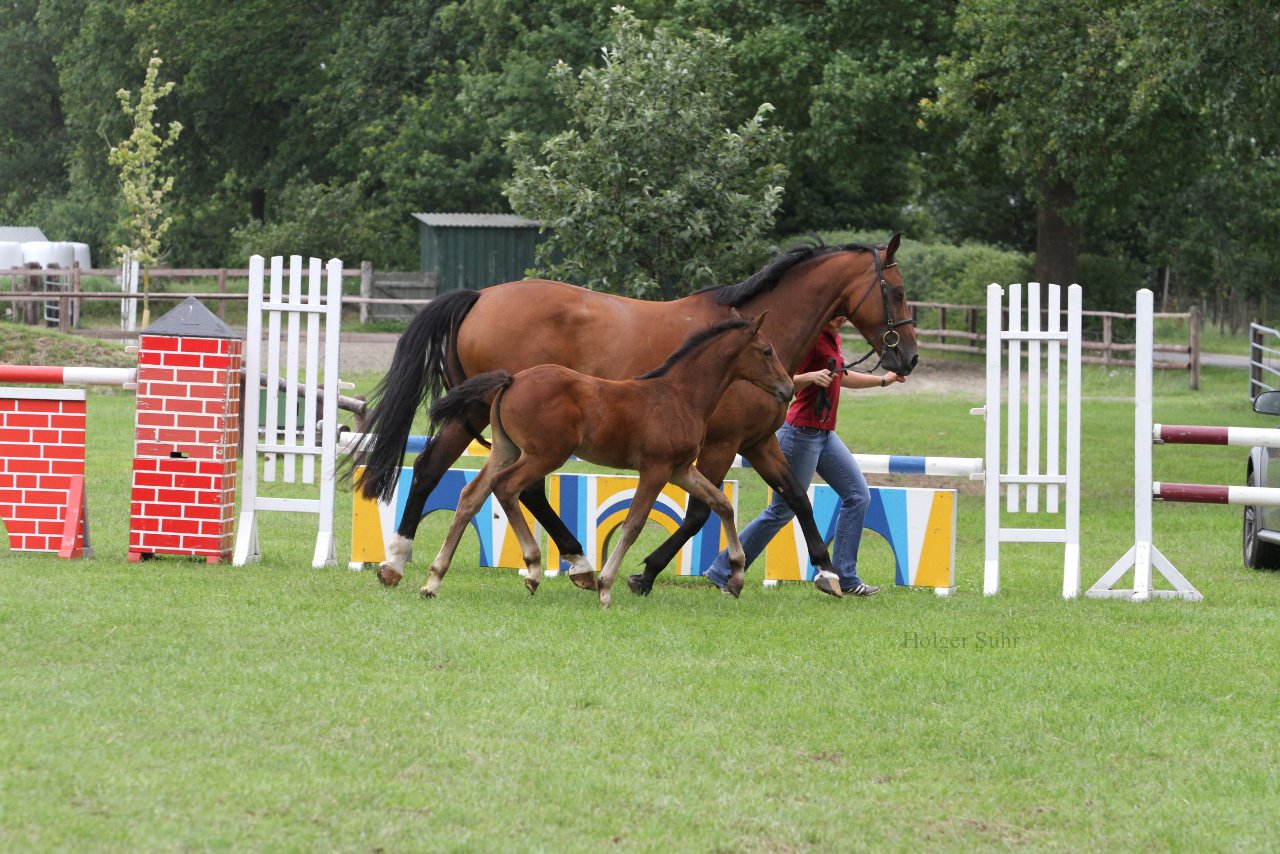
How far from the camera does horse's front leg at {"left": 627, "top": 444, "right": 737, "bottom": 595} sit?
900cm

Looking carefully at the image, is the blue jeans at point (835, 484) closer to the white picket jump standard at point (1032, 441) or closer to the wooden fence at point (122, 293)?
the white picket jump standard at point (1032, 441)

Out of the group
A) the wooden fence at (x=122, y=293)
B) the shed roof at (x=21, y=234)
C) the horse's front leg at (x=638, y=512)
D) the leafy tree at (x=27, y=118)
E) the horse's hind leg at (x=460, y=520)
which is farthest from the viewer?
the leafy tree at (x=27, y=118)

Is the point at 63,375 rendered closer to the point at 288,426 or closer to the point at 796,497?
the point at 288,426

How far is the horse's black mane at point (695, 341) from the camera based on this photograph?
28.1 ft

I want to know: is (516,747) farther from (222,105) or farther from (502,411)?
(222,105)

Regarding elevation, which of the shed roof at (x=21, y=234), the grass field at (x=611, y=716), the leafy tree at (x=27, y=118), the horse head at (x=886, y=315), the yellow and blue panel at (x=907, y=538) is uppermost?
the leafy tree at (x=27, y=118)

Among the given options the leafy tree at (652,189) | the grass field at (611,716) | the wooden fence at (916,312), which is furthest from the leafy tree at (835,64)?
the grass field at (611,716)

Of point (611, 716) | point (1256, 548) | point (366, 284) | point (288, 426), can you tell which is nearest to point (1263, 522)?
Answer: point (1256, 548)

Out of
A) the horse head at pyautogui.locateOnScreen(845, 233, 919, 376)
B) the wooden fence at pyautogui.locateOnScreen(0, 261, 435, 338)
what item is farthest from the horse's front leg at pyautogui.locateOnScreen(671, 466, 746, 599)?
the wooden fence at pyautogui.locateOnScreen(0, 261, 435, 338)

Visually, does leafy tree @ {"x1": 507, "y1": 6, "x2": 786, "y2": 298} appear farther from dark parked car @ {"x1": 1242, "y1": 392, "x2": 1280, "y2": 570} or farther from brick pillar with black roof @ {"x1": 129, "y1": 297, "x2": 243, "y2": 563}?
brick pillar with black roof @ {"x1": 129, "y1": 297, "x2": 243, "y2": 563}

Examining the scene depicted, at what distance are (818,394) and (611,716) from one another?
379 centimetres

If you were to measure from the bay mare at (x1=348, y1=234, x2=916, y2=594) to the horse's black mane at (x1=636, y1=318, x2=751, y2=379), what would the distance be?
0.39 metres

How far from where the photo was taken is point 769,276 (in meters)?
9.18

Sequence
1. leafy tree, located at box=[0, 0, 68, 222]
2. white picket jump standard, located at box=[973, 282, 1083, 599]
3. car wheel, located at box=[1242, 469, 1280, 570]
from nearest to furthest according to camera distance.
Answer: white picket jump standard, located at box=[973, 282, 1083, 599], car wheel, located at box=[1242, 469, 1280, 570], leafy tree, located at box=[0, 0, 68, 222]
